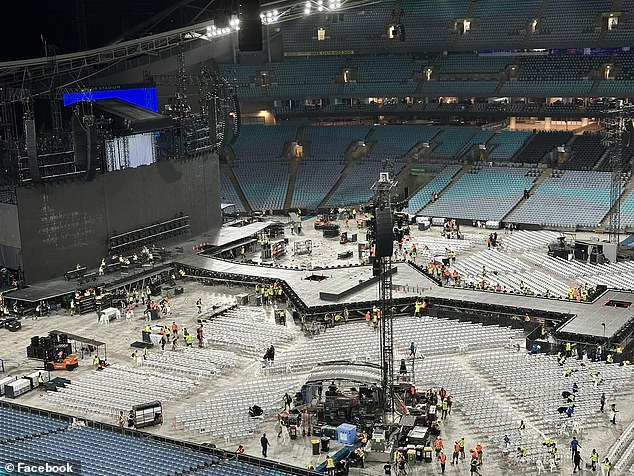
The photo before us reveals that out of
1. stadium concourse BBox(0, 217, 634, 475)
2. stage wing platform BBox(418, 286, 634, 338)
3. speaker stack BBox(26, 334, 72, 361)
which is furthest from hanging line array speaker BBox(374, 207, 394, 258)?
speaker stack BBox(26, 334, 72, 361)

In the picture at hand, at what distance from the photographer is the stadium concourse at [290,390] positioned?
32.3 metres

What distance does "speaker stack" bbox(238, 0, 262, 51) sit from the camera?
34906mm

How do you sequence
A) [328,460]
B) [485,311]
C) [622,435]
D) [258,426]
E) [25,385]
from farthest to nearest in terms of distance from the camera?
[485,311] → [25,385] → [258,426] → [622,435] → [328,460]

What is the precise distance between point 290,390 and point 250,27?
47.8 feet

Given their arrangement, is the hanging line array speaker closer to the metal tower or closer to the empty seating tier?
the metal tower

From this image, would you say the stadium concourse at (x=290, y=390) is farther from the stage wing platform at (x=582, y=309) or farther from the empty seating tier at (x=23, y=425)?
the stage wing platform at (x=582, y=309)

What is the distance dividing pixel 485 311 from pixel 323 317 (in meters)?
8.25

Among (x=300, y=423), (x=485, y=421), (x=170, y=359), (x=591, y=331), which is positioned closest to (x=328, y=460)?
(x=300, y=423)

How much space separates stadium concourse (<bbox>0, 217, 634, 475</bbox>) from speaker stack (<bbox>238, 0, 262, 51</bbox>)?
13.0 metres

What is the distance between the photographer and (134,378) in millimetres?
40562

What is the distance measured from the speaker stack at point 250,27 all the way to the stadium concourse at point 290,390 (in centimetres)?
1295

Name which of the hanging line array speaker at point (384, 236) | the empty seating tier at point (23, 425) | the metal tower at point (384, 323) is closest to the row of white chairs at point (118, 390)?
the empty seating tier at point (23, 425)

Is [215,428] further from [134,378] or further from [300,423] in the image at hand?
[134,378]

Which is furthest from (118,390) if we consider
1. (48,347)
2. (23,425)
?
(48,347)
